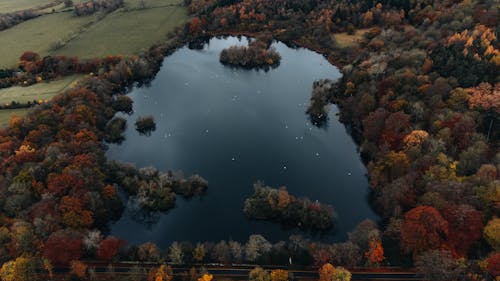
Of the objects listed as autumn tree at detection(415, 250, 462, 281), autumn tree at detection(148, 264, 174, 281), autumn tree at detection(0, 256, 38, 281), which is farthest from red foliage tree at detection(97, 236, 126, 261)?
autumn tree at detection(415, 250, 462, 281)

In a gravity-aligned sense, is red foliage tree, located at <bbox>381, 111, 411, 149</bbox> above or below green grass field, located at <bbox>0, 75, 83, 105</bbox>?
below

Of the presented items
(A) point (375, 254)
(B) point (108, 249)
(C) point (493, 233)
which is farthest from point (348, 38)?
(B) point (108, 249)

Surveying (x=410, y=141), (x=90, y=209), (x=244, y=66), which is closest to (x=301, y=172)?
(x=410, y=141)

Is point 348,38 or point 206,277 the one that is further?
point 348,38

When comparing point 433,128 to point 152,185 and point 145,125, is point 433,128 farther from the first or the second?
point 145,125

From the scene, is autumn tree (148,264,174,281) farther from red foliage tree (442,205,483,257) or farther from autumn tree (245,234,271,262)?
red foliage tree (442,205,483,257)

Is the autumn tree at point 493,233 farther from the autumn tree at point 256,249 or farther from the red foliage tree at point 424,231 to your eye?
the autumn tree at point 256,249

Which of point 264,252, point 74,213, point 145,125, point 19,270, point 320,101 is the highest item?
point 320,101

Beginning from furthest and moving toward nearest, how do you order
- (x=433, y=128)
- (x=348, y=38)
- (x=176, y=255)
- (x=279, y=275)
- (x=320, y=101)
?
(x=348, y=38) < (x=320, y=101) < (x=433, y=128) < (x=176, y=255) < (x=279, y=275)
